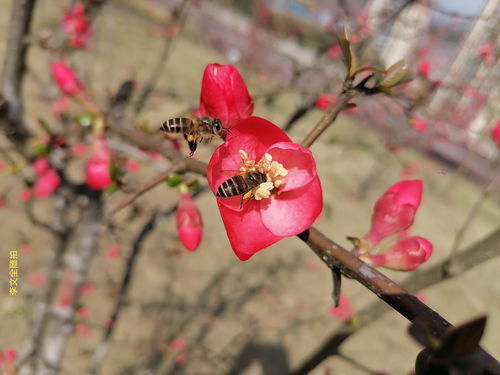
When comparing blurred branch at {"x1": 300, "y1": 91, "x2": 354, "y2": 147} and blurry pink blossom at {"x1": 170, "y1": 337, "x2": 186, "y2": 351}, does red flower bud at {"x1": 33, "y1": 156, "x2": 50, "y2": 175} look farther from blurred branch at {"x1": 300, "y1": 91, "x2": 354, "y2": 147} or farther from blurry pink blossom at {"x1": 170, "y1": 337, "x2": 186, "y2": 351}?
blurry pink blossom at {"x1": 170, "y1": 337, "x2": 186, "y2": 351}

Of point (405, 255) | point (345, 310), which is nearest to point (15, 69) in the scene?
point (405, 255)

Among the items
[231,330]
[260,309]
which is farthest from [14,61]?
[260,309]

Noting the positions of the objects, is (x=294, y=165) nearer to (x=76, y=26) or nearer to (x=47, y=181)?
(x=47, y=181)

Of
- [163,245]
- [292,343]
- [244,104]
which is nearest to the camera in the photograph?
[244,104]

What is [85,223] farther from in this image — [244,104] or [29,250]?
[29,250]

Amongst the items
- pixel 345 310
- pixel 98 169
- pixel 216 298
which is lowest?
pixel 216 298

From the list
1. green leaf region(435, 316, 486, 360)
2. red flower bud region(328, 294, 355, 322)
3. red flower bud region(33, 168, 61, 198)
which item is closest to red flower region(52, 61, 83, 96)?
red flower bud region(33, 168, 61, 198)
